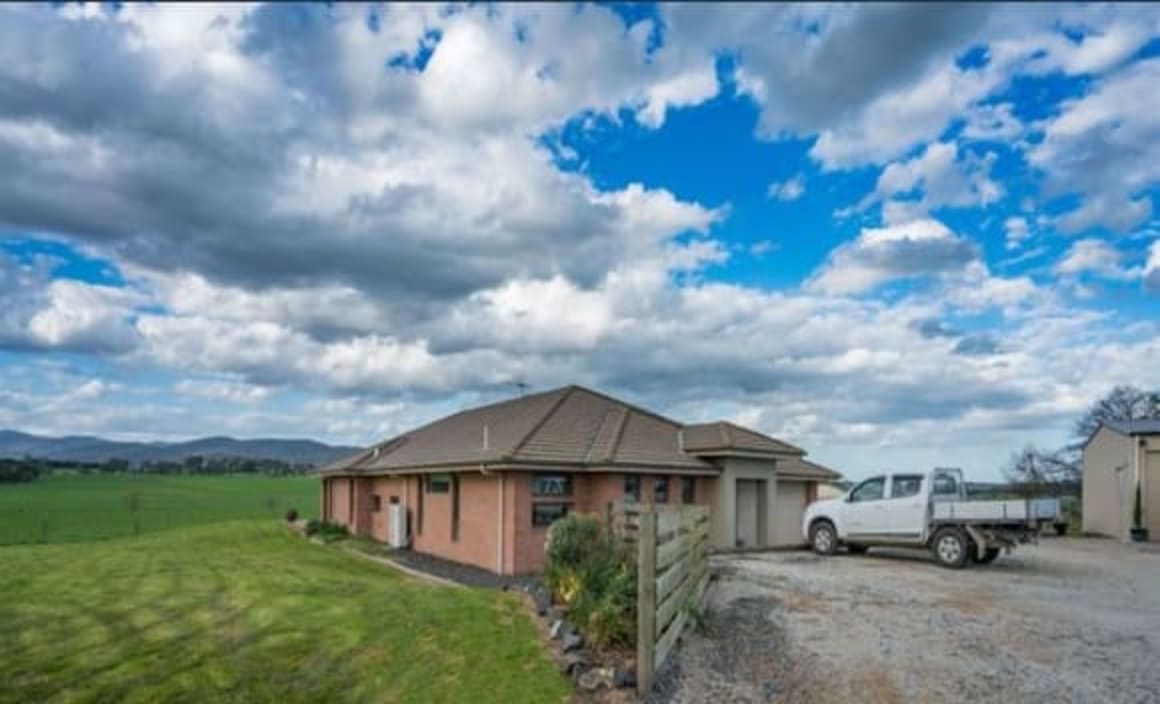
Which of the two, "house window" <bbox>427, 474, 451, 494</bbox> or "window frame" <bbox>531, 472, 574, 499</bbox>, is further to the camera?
"house window" <bbox>427, 474, 451, 494</bbox>

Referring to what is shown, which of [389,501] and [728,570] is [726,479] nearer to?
[728,570]

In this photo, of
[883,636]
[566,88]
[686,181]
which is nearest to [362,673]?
[883,636]

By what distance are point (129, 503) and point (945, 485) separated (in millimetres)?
36924

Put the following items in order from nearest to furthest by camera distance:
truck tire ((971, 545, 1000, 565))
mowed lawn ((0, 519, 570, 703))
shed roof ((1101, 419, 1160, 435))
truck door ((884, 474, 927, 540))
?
mowed lawn ((0, 519, 570, 703)) → truck tire ((971, 545, 1000, 565)) → truck door ((884, 474, 927, 540)) → shed roof ((1101, 419, 1160, 435))

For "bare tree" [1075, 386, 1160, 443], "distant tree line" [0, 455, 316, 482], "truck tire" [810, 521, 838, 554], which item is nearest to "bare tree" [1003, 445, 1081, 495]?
"bare tree" [1075, 386, 1160, 443]

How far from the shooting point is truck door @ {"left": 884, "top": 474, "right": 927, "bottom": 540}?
17.6m

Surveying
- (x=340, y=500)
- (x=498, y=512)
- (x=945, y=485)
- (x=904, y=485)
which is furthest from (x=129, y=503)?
(x=945, y=485)

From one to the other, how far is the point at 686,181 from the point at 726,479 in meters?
8.44

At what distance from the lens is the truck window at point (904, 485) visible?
17875 millimetres

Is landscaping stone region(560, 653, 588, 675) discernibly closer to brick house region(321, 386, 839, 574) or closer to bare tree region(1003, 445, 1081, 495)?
brick house region(321, 386, 839, 574)

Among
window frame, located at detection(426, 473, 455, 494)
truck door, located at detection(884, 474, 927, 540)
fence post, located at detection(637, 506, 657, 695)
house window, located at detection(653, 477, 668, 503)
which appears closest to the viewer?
fence post, located at detection(637, 506, 657, 695)

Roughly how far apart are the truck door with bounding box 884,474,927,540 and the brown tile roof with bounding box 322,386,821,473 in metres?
4.26

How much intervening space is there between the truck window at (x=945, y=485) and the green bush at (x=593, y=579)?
9.51 m

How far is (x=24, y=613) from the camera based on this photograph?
1370cm
